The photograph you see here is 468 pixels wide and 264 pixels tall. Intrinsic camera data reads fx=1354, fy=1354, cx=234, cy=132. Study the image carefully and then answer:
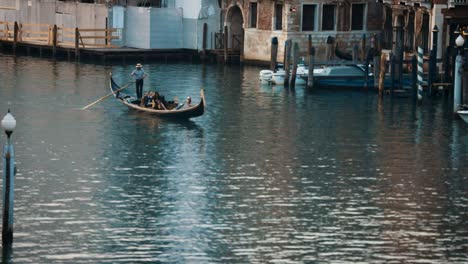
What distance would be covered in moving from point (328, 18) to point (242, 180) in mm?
34505

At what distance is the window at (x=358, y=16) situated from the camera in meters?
72.2

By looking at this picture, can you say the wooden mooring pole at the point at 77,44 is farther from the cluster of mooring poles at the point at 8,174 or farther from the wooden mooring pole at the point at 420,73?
the cluster of mooring poles at the point at 8,174

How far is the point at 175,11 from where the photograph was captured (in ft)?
249

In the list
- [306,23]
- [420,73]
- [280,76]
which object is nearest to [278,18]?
[306,23]

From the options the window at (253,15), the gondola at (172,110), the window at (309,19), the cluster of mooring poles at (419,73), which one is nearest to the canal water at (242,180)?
the gondola at (172,110)

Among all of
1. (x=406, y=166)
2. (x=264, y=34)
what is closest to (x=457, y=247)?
(x=406, y=166)

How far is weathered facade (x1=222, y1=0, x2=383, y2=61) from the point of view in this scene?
70750 mm

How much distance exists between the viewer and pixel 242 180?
125ft

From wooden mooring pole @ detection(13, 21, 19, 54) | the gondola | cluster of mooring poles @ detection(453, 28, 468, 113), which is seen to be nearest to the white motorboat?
the gondola

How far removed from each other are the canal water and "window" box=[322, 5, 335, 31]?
41.9ft

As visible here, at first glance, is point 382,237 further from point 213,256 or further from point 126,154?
point 126,154

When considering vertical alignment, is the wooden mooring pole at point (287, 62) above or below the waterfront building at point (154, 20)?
below

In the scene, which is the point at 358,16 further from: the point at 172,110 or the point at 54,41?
the point at 172,110

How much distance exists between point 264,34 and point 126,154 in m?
30.5
